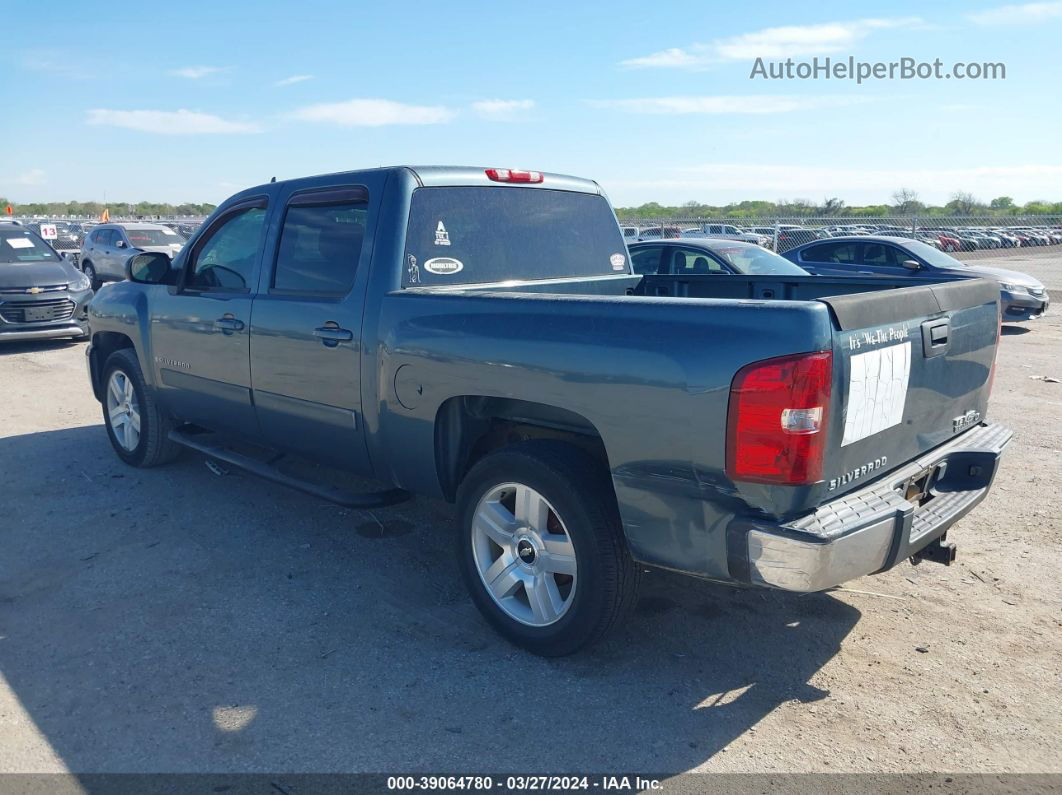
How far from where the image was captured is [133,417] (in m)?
6.20

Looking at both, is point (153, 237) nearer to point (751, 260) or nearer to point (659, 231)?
point (751, 260)

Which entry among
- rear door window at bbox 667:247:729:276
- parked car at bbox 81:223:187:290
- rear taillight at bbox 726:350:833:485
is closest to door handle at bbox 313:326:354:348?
rear taillight at bbox 726:350:833:485

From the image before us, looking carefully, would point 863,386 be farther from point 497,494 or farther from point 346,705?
point 346,705

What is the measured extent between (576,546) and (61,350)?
10849 mm

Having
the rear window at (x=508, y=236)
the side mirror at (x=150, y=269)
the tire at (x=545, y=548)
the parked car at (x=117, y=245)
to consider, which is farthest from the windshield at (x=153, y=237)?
the tire at (x=545, y=548)


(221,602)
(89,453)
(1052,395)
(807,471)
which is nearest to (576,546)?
(807,471)

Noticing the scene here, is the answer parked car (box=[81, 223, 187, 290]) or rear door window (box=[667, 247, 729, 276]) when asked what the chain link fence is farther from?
parked car (box=[81, 223, 187, 290])

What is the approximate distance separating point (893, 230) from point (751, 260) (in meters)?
20.3

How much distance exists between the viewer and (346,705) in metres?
3.28

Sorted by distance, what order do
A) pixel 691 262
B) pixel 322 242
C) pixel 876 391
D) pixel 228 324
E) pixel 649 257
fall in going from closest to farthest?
pixel 876 391 < pixel 322 242 < pixel 228 324 < pixel 691 262 < pixel 649 257

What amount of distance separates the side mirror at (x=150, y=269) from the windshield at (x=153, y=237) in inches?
570

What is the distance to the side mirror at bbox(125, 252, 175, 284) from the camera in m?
5.45

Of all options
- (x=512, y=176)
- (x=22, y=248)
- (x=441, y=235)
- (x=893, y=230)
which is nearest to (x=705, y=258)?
(x=512, y=176)

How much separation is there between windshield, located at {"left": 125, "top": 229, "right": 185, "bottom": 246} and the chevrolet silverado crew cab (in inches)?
577
